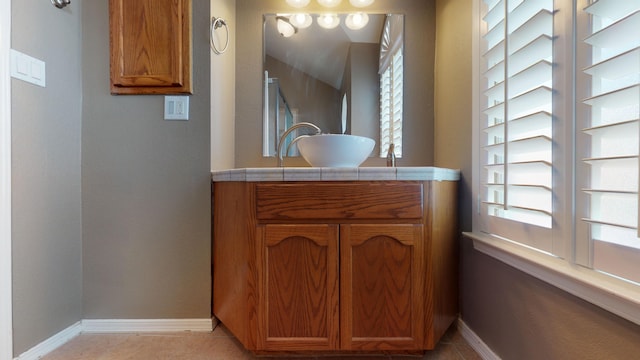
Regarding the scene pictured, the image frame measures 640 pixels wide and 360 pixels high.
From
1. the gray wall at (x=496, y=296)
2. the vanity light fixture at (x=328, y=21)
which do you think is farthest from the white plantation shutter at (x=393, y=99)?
the vanity light fixture at (x=328, y=21)

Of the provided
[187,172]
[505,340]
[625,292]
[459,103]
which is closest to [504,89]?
[459,103]

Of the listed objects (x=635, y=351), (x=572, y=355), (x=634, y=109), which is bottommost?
(x=572, y=355)

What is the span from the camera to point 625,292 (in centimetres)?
69

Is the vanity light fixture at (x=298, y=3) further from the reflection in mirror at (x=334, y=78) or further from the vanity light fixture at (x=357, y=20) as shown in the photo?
the vanity light fixture at (x=357, y=20)

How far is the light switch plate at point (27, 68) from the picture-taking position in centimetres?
119

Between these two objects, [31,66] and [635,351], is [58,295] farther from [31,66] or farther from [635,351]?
[635,351]

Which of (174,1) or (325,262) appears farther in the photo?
(174,1)

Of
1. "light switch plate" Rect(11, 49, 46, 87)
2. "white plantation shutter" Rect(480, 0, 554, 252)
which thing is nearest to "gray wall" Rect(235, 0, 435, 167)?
"white plantation shutter" Rect(480, 0, 554, 252)

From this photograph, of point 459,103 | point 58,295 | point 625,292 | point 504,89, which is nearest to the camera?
point 625,292

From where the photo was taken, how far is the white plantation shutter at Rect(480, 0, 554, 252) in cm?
94

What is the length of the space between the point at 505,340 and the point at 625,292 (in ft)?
1.91

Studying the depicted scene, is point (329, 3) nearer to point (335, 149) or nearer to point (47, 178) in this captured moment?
point (335, 149)

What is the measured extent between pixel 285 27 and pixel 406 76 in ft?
2.56

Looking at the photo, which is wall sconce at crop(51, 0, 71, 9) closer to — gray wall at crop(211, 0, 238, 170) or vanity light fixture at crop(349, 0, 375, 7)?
gray wall at crop(211, 0, 238, 170)
